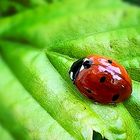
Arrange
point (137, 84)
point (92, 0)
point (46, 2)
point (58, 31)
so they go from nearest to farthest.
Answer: point (137, 84) < point (58, 31) < point (92, 0) < point (46, 2)

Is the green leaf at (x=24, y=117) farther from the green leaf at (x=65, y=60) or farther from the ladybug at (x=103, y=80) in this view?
the ladybug at (x=103, y=80)

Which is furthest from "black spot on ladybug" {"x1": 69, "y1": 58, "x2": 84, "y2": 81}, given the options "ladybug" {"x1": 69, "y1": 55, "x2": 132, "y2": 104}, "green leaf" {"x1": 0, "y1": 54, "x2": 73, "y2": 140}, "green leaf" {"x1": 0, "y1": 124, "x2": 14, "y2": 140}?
"green leaf" {"x1": 0, "y1": 124, "x2": 14, "y2": 140}

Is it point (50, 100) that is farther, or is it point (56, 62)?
point (56, 62)

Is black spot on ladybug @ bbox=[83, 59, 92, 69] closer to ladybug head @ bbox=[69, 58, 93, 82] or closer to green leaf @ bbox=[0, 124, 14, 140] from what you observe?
ladybug head @ bbox=[69, 58, 93, 82]

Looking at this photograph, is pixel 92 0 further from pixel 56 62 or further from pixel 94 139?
pixel 94 139

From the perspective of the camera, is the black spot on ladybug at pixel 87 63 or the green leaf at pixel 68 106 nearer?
the green leaf at pixel 68 106

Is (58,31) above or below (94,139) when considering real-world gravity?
above

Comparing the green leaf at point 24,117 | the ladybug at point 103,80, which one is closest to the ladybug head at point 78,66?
the ladybug at point 103,80

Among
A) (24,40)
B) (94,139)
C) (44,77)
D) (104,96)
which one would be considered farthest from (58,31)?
(94,139)

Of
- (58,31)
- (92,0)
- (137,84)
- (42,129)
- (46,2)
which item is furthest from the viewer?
(46,2)
